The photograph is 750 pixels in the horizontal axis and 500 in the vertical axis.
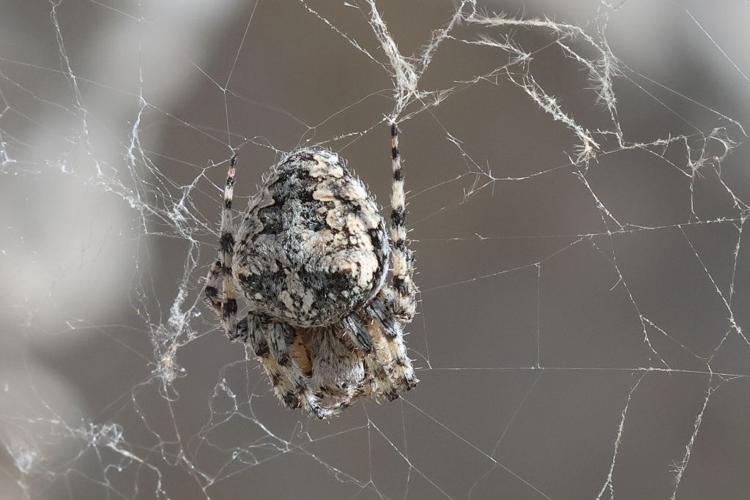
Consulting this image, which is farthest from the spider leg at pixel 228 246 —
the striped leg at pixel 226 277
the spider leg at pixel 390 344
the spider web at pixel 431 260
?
the spider web at pixel 431 260

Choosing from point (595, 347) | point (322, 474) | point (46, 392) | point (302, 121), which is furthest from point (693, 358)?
point (46, 392)

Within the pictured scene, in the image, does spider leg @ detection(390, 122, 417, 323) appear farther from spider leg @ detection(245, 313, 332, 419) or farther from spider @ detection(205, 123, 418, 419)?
spider leg @ detection(245, 313, 332, 419)

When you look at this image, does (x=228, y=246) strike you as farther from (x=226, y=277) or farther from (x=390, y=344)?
(x=390, y=344)

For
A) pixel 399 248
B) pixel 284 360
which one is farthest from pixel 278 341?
pixel 399 248

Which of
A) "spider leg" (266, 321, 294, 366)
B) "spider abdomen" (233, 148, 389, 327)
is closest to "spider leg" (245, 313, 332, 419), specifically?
"spider leg" (266, 321, 294, 366)

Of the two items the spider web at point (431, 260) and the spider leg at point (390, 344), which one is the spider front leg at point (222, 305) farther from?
the spider web at point (431, 260)
